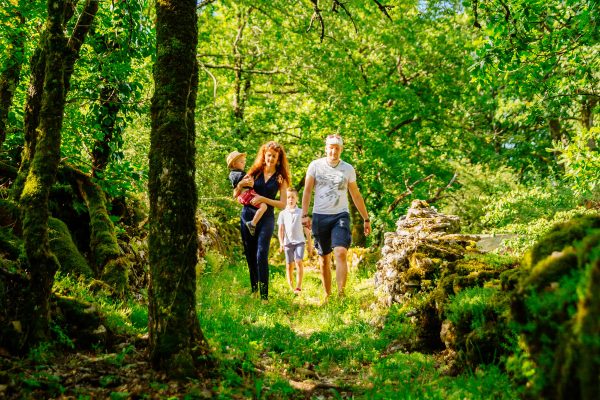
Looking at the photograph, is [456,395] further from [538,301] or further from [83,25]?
[83,25]

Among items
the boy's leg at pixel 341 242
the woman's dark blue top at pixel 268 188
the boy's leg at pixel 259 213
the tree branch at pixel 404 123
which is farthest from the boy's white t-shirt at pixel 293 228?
the tree branch at pixel 404 123

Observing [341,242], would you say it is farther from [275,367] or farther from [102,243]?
[102,243]

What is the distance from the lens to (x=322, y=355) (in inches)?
200

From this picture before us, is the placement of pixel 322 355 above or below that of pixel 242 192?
below

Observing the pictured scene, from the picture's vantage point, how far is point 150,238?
12.3 feet

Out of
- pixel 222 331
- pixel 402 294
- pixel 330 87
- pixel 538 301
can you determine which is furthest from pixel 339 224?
pixel 330 87

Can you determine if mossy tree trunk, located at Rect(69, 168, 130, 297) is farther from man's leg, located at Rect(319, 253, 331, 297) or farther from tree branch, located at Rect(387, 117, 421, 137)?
tree branch, located at Rect(387, 117, 421, 137)

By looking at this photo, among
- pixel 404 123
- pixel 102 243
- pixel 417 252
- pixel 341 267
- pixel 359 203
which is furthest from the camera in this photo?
pixel 404 123

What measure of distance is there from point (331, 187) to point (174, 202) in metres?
4.25

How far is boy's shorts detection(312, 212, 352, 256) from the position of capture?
7465mm

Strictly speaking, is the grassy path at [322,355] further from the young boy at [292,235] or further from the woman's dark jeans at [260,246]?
the young boy at [292,235]

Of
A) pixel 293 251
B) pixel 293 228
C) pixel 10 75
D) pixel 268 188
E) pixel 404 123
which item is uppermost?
pixel 404 123

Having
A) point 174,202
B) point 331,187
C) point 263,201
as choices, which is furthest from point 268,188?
point 174,202

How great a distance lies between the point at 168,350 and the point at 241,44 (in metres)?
17.0
